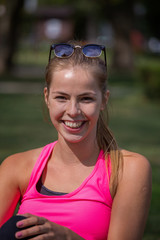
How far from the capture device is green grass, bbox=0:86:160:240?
687 cm

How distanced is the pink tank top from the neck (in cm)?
13

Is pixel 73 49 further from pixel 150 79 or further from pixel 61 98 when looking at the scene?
pixel 150 79

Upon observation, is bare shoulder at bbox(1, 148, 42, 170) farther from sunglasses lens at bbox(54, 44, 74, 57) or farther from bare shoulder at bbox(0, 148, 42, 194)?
sunglasses lens at bbox(54, 44, 74, 57)

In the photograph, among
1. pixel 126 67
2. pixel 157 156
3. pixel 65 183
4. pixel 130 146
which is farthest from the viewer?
pixel 126 67

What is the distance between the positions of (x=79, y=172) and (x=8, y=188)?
406 millimetres

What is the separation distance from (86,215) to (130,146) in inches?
237

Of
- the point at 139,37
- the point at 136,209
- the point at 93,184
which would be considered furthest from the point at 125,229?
the point at 139,37

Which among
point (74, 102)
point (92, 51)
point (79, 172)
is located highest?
point (92, 51)

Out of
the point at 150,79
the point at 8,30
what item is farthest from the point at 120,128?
the point at 8,30

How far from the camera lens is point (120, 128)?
10.4 meters

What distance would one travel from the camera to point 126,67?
2581cm

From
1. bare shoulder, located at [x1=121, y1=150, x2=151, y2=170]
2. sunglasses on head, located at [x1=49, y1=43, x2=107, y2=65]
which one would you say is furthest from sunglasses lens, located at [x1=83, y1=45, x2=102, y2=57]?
bare shoulder, located at [x1=121, y1=150, x2=151, y2=170]

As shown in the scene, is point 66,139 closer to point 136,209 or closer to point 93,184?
point 93,184

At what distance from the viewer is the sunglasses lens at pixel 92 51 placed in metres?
2.59
